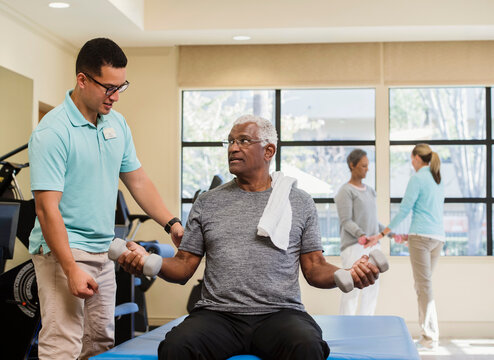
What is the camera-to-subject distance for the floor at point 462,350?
4.57 meters

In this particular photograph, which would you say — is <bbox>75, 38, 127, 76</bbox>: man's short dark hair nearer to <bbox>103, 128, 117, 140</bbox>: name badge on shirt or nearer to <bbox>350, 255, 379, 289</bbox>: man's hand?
<bbox>103, 128, 117, 140</bbox>: name badge on shirt

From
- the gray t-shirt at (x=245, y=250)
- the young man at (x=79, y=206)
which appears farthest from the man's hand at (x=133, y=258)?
the gray t-shirt at (x=245, y=250)

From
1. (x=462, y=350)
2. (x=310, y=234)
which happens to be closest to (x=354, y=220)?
(x=462, y=350)

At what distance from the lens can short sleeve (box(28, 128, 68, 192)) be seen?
202cm

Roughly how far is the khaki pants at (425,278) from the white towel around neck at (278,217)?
253cm

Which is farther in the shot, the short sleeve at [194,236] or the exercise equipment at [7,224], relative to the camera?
the exercise equipment at [7,224]

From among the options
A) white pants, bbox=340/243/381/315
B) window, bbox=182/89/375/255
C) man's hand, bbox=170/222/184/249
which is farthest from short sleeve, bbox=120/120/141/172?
window, bbox=182/89/375/255

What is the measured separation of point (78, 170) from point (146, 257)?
350 millimetres

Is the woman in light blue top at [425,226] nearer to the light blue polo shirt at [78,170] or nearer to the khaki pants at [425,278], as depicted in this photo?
the khaki pants at [425,278]

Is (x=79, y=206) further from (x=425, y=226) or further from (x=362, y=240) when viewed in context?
(x=425, y=226)

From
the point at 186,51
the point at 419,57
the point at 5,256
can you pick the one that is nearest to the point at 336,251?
the point at 419,57

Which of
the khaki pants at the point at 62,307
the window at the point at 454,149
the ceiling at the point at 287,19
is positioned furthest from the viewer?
the window at the point at 454,149

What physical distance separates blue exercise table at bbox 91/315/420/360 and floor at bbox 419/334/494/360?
1971 millimetres

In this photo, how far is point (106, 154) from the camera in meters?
2.22
